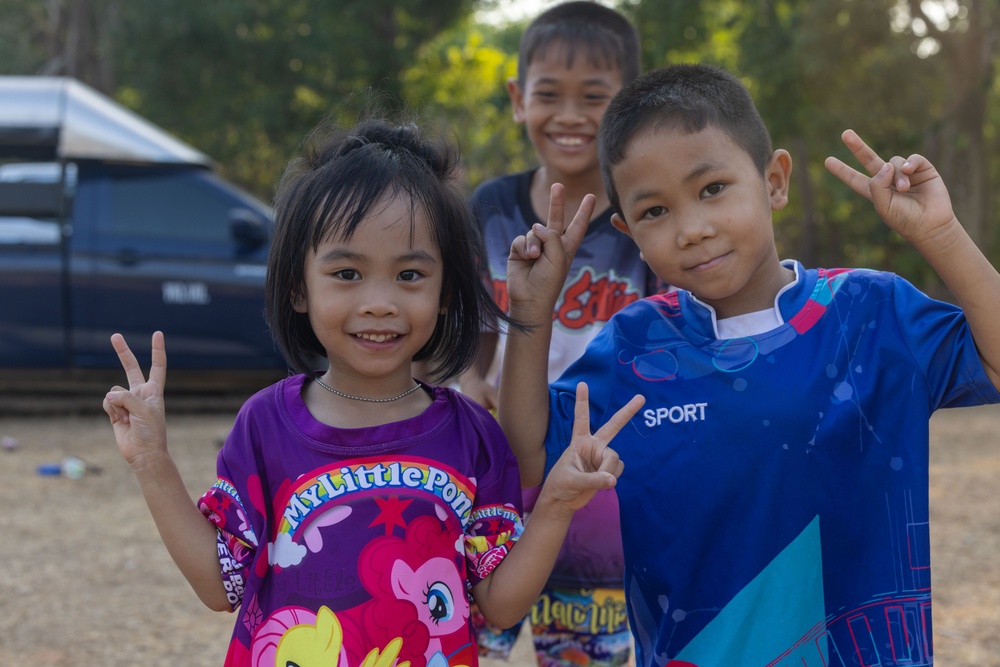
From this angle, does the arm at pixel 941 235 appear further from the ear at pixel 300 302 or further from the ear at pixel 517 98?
the ear at pixel 517 98

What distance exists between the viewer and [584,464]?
5.50 feet

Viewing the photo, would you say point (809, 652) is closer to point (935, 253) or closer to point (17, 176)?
point (935, 253)

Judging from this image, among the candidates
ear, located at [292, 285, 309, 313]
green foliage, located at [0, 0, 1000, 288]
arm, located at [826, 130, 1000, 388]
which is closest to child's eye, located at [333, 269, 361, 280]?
ear, located at [292, 285, 309, 313]

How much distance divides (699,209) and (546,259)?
279mm

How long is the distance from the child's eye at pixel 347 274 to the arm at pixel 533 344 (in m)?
0.28

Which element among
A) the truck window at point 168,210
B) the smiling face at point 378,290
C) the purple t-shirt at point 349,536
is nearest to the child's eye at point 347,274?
the smiling face at point 378,290

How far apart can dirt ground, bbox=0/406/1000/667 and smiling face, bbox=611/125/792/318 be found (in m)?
2.42

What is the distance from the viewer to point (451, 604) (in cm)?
172

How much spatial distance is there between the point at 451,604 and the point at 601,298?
99 centimetres

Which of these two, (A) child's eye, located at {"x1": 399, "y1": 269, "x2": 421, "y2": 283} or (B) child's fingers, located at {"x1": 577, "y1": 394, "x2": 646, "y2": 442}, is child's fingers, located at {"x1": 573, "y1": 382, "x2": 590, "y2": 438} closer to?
(B) child's fingers, located at {"x1": 577, "y1": 394, "x2": 646, "y2": 442}

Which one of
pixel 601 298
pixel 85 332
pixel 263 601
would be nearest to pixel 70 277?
pixel 85 332

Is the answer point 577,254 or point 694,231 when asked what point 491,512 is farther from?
point 577,254

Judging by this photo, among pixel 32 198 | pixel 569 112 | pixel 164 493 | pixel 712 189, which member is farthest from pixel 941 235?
pixel 32 198

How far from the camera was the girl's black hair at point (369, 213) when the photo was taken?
1.79 m
